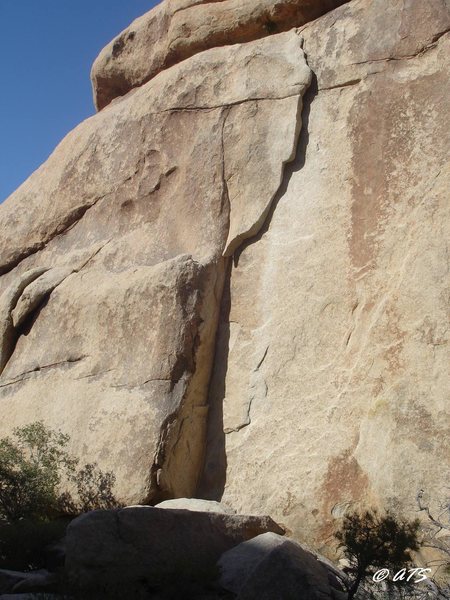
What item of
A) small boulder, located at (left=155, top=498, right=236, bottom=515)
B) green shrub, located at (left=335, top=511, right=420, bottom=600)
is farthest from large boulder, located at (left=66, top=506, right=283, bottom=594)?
green shrub, located at (left=335, top=511, right=420, bottom=600)

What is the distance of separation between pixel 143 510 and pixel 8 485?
2.63m

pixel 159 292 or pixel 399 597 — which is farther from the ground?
pixel 159 292

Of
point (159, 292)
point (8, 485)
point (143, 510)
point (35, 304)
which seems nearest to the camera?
point (143, 510)

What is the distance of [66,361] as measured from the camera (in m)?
8.66

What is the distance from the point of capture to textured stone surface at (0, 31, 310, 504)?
7.64 metres

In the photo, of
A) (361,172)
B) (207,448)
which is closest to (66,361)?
(207,448)

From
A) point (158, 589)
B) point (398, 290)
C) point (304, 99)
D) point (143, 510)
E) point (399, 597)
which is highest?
point (304, 99)

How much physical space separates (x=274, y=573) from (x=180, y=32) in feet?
24.3

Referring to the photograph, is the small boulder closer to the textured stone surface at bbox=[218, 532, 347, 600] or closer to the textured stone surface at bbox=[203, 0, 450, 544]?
the textured stone surface at bbox=[203, 0, 450, 544]

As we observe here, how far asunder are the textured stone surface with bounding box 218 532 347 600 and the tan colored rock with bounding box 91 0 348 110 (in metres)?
6.33

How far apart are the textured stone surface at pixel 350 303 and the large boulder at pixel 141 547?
5.25 ft

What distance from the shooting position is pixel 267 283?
794cm

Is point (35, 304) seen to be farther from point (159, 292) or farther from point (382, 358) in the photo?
point (382, 358)

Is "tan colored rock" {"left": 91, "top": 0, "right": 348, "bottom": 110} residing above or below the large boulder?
above
